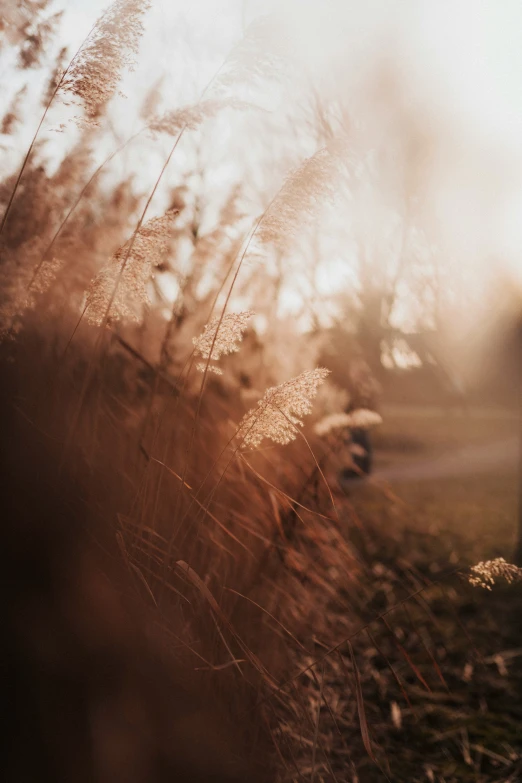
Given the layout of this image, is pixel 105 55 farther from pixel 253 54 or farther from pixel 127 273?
pixel 127 273

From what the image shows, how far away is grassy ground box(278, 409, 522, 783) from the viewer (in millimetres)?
1116

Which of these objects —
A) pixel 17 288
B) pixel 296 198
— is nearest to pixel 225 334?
pixel 296 198

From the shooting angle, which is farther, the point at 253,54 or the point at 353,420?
the point at 353,420

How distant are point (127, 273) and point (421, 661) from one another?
1692 millimetres

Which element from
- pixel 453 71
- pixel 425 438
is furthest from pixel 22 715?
pixel 425 438

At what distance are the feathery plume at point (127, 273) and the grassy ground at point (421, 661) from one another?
658 mm

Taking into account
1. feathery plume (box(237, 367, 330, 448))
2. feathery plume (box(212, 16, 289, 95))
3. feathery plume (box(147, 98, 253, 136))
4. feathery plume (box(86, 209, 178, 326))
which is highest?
feathery plume (box(212, 16, 289, 95))

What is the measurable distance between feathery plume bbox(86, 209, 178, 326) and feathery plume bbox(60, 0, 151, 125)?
0.29 m

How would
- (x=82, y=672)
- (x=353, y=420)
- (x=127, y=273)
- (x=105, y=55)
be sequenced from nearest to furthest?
(x=82, y=672) < (x=127, y=273) < (x=105, y=55) < (x=353, y=420)

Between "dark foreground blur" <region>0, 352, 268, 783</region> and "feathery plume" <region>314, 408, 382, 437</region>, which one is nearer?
"dark foreground blur" <region>0, 352, 268, 783</region>

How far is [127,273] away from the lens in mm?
951

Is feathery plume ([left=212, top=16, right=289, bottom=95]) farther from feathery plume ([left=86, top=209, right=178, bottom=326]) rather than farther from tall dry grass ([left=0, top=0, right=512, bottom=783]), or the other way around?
feathery plume ([left=86, top=209, right=178, bottom=326])

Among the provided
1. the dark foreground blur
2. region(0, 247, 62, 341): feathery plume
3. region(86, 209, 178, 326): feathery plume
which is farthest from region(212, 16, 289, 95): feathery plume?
the dark foreground blur

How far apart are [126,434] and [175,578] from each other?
33 cm
